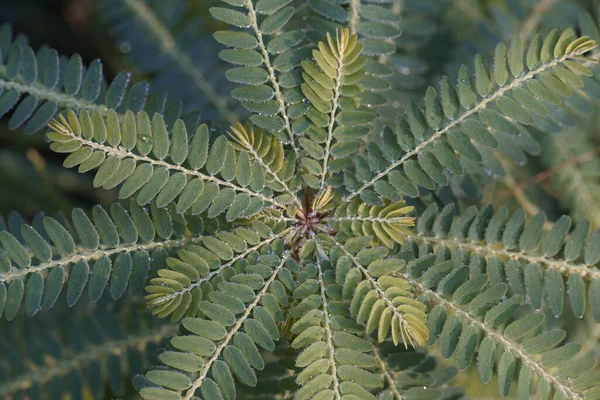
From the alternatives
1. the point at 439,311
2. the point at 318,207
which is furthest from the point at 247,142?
the point at 439,311

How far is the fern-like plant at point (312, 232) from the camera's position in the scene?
144 centimetres

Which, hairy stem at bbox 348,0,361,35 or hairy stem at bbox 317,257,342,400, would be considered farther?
hairy stem at bbox 348,0,361,35

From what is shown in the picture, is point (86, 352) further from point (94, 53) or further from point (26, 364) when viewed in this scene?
point (94, 53)

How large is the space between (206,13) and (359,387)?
2119 mm

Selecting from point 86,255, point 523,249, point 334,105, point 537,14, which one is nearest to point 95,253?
point 86,255

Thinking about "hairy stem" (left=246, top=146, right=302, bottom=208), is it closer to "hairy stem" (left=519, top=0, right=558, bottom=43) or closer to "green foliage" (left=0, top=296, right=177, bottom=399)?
"green foliage" (left=0, top=296, right=177, bottom=399)

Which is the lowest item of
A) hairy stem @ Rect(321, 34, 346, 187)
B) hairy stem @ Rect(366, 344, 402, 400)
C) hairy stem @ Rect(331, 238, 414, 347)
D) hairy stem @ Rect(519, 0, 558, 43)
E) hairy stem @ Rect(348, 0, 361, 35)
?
hairy stem @ Rect(366, 344, 402, 400)

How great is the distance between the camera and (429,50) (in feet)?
8.33

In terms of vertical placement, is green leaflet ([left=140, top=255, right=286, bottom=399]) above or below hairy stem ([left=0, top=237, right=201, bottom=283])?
below

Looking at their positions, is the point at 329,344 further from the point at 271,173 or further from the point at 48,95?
the point at 48,95

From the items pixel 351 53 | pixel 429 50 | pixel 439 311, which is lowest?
pixel 439 311

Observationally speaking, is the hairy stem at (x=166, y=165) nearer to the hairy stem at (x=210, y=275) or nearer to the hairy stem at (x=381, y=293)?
the hairy stem at (x=210, y=275)

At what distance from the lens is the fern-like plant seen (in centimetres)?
144

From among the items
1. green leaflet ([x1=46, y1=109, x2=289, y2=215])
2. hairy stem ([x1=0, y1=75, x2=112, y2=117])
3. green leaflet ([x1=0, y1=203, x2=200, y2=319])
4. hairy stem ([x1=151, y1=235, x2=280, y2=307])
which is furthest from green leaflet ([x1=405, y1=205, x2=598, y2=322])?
hairy stem ([x1=0, y1=75, x2=112, y2=117])
